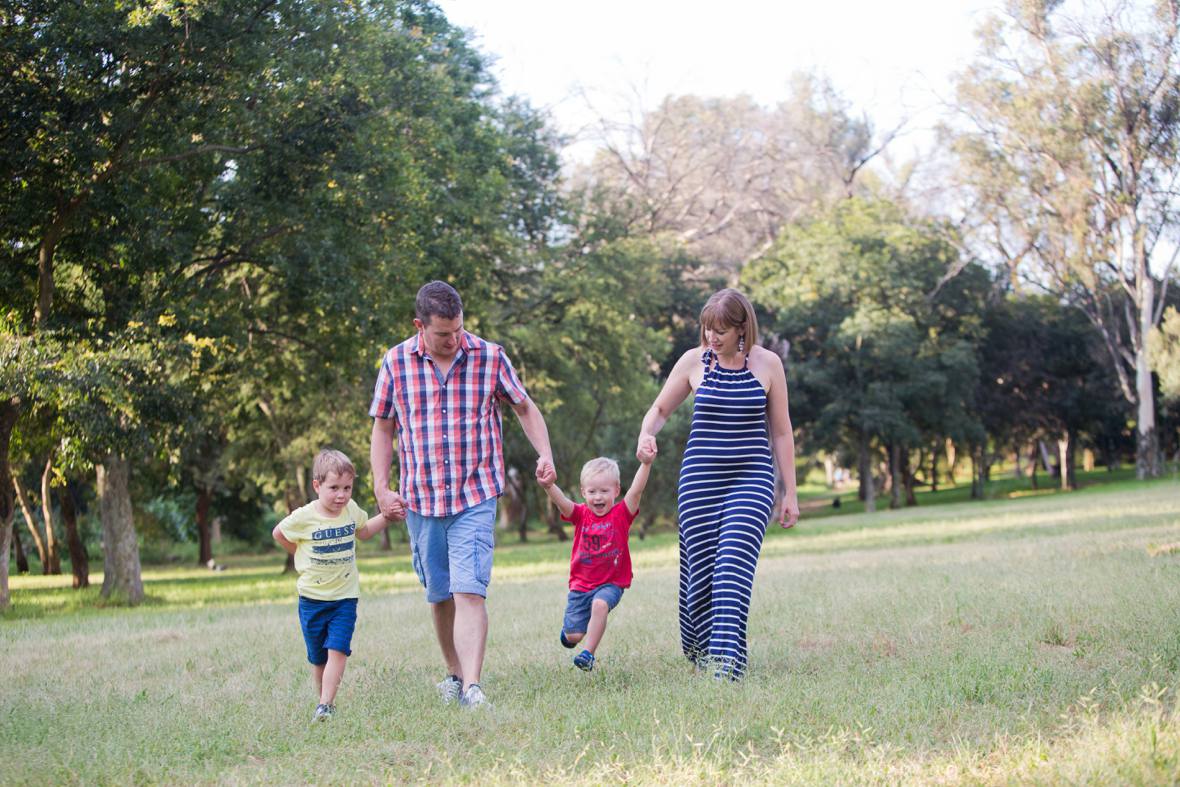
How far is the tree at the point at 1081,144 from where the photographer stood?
45.3 m

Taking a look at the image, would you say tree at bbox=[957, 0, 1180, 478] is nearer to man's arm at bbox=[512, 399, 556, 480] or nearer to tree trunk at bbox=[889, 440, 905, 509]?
tree trunk at bbox=[889, 440, 905, 509]

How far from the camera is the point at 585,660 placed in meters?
7.89

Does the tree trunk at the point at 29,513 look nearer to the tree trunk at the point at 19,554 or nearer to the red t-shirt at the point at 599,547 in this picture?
the tree trunk at the point at 19,554

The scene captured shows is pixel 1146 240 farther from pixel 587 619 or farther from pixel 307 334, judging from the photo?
pixel 587 619

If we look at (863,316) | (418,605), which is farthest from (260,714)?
(863,316)

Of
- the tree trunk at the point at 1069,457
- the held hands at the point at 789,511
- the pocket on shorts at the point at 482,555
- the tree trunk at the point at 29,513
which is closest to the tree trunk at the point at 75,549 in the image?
the tree trunk at the point at 29,513

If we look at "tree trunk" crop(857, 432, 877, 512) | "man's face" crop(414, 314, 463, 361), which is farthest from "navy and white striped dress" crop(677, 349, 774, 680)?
"tree trunk" crop(857, 432, 877, 512)

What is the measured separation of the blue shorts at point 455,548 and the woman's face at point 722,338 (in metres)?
1.55

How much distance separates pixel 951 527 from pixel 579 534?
2350cm

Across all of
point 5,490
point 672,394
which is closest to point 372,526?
point 672,394

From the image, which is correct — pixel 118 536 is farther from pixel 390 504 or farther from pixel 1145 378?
pixel 1145 378

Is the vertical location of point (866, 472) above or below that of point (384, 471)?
below

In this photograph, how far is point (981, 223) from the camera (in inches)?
2016

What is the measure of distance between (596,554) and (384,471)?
1492 mm
